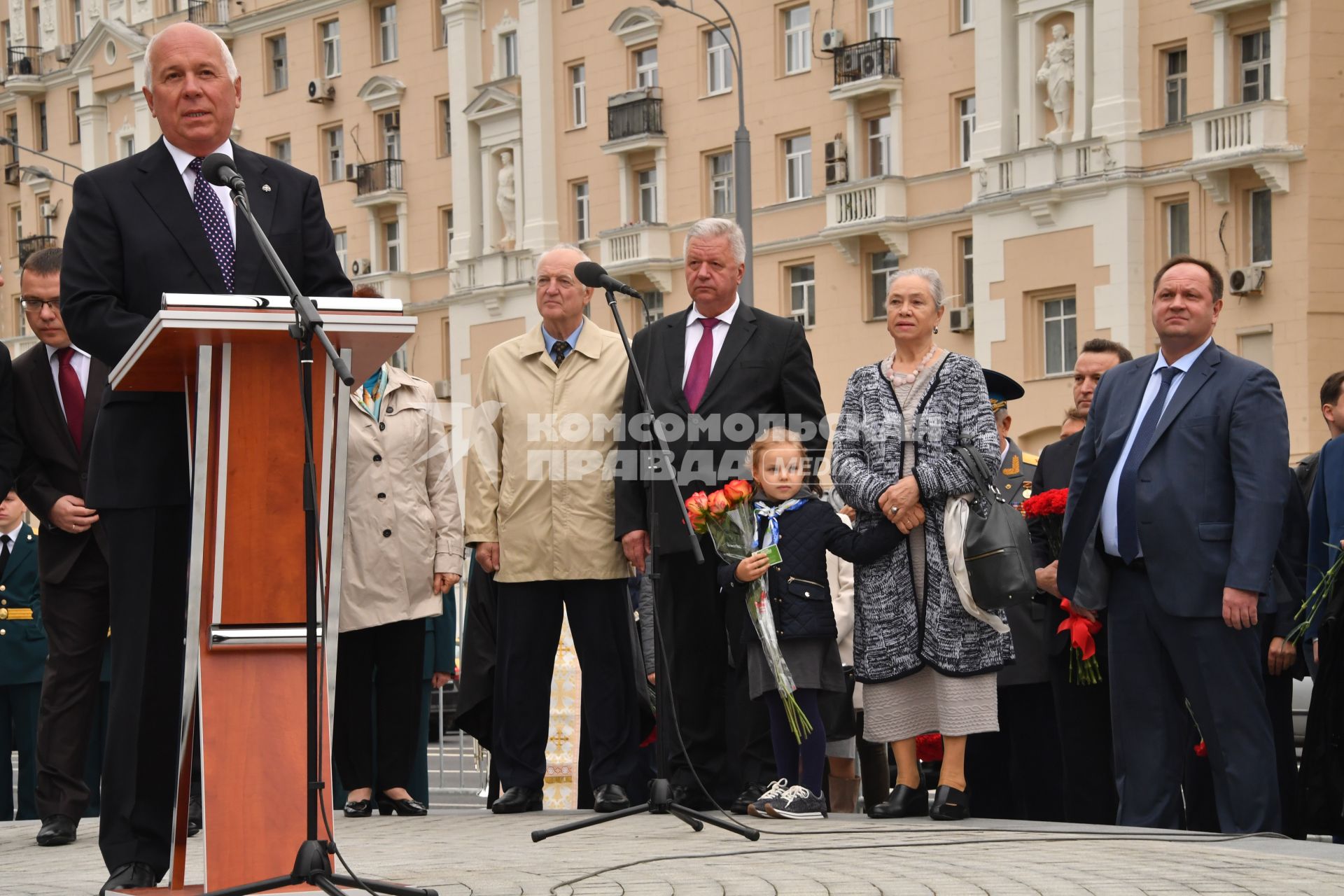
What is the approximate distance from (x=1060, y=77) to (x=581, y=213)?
14153mm

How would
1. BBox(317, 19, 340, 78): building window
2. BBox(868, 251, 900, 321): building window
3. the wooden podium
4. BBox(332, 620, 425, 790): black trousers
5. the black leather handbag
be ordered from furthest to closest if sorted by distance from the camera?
1. BBox(317, 19, 340, 78): building window
2. BBox(868, 251, 900, 321): building window
3. BBox(332, 620, 425, 790): black trousers
4. the black leather handbag
5. the wooden podium

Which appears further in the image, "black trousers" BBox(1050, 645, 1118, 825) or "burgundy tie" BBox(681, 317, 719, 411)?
"black trousers" BBox(1050, 645, 1118, 825)

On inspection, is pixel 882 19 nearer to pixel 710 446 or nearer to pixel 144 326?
pixel 710 446

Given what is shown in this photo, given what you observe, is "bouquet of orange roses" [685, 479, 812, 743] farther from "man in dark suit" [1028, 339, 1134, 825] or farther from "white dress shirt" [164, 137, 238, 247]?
"white dress shirt" [164, 137, 238, 247]

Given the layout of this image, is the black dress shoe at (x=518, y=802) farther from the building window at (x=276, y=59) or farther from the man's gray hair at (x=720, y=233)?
the building window at (x=276, y=59)

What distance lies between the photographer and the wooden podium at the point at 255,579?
17.8 feet

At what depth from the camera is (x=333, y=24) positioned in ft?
171

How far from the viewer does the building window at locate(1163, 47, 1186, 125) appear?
33.3m

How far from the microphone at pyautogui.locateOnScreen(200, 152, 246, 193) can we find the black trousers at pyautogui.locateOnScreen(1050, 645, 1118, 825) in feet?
15.8

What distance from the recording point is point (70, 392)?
902 cm

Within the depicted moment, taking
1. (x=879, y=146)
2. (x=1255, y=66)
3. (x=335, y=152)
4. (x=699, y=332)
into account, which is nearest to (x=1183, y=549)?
(x=699, y=332)

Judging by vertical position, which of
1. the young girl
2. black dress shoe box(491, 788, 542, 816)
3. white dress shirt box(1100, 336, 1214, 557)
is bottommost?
black dress shoe box(491, 788, 542, 816)

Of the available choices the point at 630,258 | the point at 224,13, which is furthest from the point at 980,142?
the point at 224,13

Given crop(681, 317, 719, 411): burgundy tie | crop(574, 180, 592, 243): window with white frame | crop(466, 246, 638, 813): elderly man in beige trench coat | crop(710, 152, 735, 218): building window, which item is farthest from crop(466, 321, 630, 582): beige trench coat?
crop(574, 180, 592, 243): window with white frame
